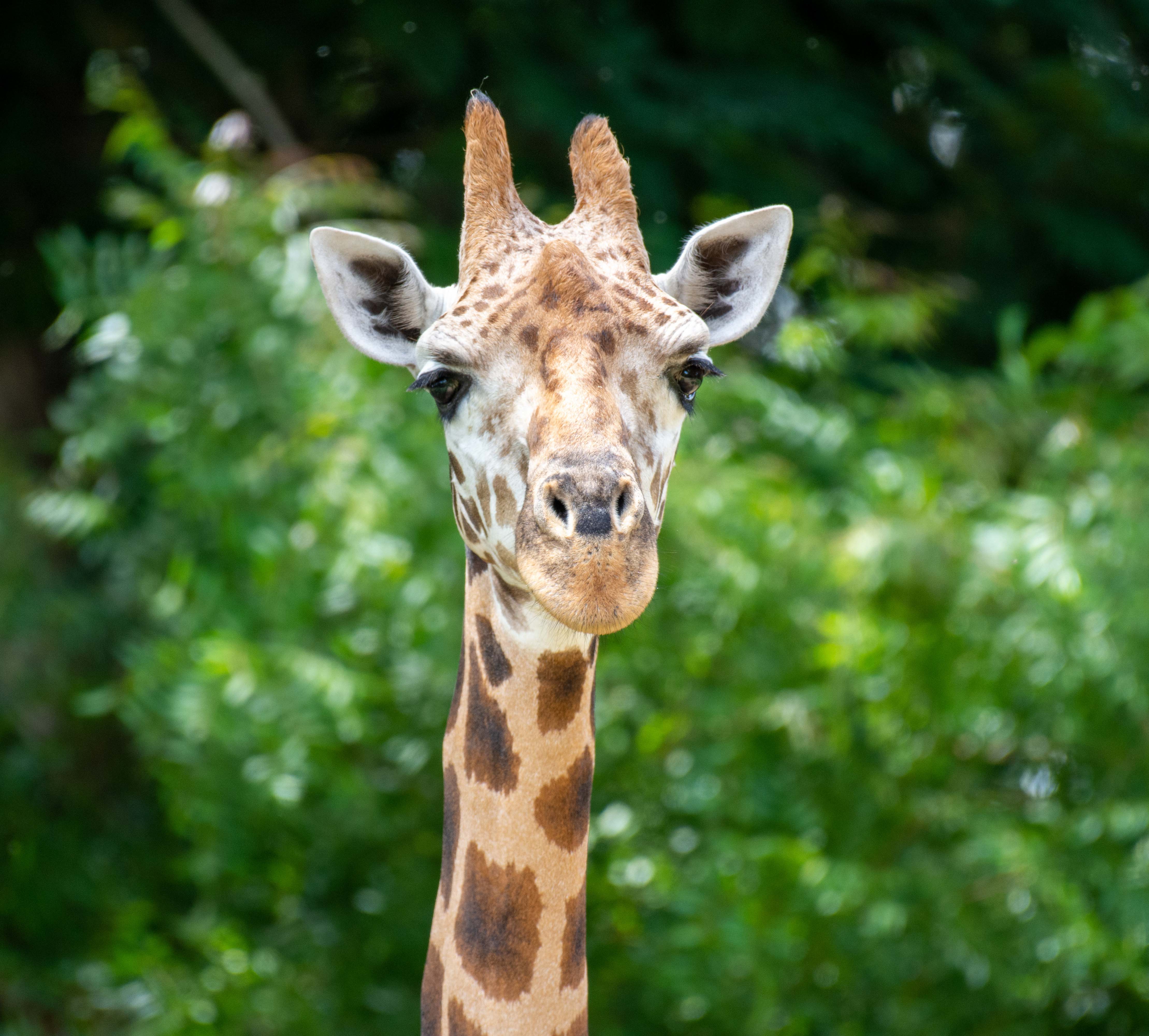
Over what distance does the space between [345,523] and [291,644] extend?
1.79 feet

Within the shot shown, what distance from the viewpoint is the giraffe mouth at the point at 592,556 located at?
1.72 m

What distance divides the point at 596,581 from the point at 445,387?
0.53 metres

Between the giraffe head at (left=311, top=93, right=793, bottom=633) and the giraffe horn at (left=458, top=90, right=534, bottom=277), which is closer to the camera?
the giraffe head at (left=311, top=93, right=793, bottom=633)

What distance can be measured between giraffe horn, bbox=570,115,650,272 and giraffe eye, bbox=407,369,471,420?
1.31 ft

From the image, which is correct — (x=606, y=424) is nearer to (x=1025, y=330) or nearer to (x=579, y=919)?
(x=579, y=919)

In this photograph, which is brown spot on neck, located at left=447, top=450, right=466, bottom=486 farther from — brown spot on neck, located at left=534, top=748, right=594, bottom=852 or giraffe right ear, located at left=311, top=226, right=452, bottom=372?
brown spot on neck, located at left=534, top=748, right=594, bottom=852

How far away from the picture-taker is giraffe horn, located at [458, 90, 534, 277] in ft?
7.25

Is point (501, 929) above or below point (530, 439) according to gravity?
below

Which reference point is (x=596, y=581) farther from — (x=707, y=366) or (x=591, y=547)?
(x=707, y=366)

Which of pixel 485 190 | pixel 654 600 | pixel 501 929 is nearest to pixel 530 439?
pixel 485 190

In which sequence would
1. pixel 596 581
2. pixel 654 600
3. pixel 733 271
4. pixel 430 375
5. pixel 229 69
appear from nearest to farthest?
pixel 596 581 → pixel 430 375 → pixel 733 271 → pixel 654 600 → pixel 229 69

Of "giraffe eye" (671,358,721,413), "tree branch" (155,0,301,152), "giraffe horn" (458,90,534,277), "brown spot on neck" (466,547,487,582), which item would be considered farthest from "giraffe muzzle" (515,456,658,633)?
"tree branch" (155,0,301,152)

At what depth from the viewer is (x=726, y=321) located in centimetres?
239

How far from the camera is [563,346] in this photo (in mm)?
1977
